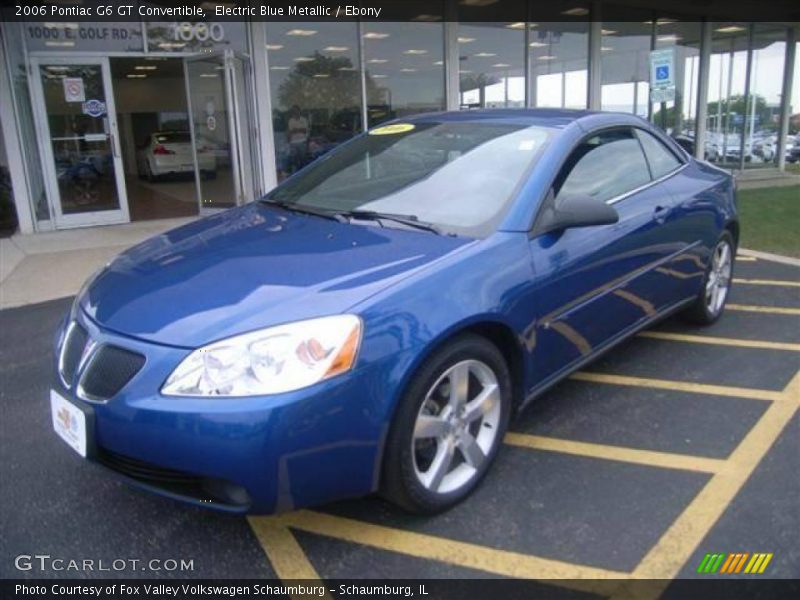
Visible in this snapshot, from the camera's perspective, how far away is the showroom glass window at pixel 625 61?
48.3ft

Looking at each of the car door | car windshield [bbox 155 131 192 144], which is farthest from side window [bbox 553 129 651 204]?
car windshield [bbox 155 131 192 144]

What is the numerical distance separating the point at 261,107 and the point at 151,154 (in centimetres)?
712

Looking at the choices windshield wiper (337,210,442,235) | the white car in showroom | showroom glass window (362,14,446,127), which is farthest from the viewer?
the white car in showroom

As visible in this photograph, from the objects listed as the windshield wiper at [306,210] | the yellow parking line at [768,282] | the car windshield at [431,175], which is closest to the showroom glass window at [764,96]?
the yellow parking line at [768,282]

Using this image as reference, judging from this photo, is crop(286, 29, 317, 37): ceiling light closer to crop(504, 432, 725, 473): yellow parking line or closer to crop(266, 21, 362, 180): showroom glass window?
crop(266, 21, 362, 180): showroom glass window

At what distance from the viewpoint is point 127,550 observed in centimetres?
251

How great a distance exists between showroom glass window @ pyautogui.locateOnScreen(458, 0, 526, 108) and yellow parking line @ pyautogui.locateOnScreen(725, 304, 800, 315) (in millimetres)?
7859

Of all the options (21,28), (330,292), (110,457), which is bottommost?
(110,457)

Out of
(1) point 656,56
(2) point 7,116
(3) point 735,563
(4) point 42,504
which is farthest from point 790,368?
(2) point 7,116

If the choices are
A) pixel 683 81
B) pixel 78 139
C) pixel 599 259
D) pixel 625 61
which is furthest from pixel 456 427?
pixel 683 81

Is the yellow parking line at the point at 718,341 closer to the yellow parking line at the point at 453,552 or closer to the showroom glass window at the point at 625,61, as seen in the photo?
the yellow parking line at the point at 453,552

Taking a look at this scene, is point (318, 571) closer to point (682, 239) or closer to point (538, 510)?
point (538, 510)

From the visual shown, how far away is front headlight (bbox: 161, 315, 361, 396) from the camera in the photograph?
2.15 meters

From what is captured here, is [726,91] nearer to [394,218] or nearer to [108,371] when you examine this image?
[394,218]
